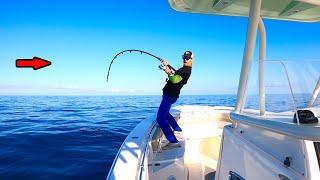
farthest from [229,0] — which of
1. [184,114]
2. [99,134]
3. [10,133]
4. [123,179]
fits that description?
[10,133]

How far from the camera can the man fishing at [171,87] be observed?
220 inches

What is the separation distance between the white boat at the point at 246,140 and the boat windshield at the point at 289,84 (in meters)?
0.02

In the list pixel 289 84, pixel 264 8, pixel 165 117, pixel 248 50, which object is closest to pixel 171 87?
pixel 165 117

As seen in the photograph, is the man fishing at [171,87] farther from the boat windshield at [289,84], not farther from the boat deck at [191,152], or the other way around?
the boat windshield at [289,84]

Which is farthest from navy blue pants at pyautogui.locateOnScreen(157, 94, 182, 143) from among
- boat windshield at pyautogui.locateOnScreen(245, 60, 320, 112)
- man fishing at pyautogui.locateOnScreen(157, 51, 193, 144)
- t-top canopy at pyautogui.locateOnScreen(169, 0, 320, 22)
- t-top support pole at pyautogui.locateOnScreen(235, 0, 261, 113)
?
boat windshield at pyautogui.locateOnScreen(245, 60, 320, 112)

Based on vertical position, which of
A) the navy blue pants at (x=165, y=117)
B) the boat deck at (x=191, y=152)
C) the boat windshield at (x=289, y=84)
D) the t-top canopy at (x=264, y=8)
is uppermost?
the t-top canopy at (x=264, y=8)

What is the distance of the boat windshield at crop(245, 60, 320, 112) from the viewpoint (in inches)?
109

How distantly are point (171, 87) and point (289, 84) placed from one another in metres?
3.20

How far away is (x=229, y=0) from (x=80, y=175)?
443cm

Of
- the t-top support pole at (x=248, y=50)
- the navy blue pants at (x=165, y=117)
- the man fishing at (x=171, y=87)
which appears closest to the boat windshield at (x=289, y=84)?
the t-top support pole at (x=248, y=50)

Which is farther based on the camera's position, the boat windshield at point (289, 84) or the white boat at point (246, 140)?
the boat windshield at point (289, 84)

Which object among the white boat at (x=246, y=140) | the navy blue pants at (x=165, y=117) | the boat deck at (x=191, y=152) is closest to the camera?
the white boat at (x=246, y=140)

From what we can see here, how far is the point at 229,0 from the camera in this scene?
4520 mm

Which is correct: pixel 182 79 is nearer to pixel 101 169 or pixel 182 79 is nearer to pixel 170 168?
pixel 170 168
